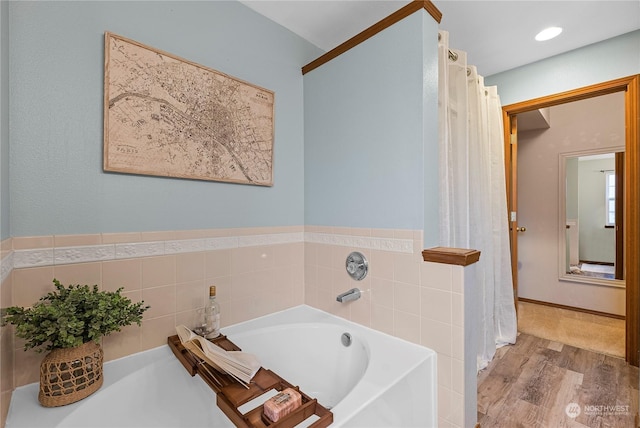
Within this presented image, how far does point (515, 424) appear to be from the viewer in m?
1.58

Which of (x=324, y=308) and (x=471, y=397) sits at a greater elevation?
(x=324, y=308)

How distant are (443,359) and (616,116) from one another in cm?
345

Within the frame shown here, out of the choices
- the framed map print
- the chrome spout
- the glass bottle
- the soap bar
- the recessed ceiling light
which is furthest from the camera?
the recessed ceiling light

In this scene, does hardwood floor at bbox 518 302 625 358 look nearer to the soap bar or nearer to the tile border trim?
the tile border trim

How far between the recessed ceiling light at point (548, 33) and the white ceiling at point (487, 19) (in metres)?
0.04

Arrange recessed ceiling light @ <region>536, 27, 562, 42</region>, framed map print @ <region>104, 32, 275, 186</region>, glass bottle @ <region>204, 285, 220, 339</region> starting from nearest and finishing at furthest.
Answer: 1. framed map print @ <region>104, 32, 275, 186</region>
2. glass bottle @ <region>204, 285, 220, 339</region>
3. recessed ceiling light @ <region>536, 27, 562, 42</region>

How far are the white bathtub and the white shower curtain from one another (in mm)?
741

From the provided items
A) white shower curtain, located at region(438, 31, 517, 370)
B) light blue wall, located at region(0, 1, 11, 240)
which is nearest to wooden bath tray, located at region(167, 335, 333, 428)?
light blue wall, located at region(0, 1, 11, 240)

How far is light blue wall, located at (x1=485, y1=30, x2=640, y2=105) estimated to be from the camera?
6.58ft

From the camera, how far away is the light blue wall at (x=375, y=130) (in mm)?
1419

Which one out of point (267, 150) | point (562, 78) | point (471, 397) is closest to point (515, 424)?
point (471, 397)

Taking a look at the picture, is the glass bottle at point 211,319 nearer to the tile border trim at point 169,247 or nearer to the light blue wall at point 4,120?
the tile border trim at point 169,247

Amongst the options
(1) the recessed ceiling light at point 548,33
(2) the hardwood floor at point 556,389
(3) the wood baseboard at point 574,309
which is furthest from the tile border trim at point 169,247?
(3) the wood baseboard at point 574,309

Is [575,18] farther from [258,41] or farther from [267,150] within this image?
[267,150]
